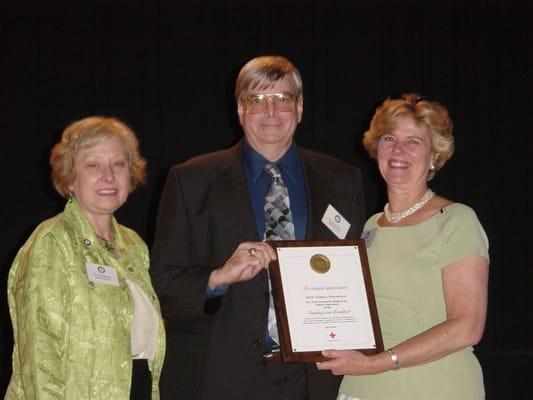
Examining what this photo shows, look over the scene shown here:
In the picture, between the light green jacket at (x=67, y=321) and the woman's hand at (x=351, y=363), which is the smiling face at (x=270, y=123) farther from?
the woman's hand at (x=351, y=363)

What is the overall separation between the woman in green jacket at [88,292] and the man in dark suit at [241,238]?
0.14 m

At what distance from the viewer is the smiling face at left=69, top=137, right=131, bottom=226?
2.99m

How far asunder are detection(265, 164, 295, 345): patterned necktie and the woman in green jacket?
454 mm

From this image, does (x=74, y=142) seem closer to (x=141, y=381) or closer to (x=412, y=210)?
(x=141, y=381)

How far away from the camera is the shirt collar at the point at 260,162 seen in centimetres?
310

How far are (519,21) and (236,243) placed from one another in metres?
4.89

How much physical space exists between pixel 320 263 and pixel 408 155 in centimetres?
59

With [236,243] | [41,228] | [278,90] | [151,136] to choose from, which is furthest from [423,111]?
[151,136]

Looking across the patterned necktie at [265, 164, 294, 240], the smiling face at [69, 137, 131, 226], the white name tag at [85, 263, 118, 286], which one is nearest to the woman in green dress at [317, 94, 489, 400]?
the patterned necktie at [265, 164, 294, 240]

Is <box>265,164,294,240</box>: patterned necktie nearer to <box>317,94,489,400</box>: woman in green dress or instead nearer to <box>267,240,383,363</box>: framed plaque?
<box>267,240,383,363</box>: framed plaque

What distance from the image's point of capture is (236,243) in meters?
2.96

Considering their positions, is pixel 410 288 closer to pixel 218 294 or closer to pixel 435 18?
pixel 218 294

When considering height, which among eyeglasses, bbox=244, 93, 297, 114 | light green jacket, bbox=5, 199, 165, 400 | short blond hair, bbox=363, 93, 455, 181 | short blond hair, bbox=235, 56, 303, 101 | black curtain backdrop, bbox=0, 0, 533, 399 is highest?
black curtain backdrop, bbox=0, 0, 533, 399

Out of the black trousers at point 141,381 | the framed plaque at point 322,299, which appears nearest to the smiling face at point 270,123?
the framed plaque at point 322,299
